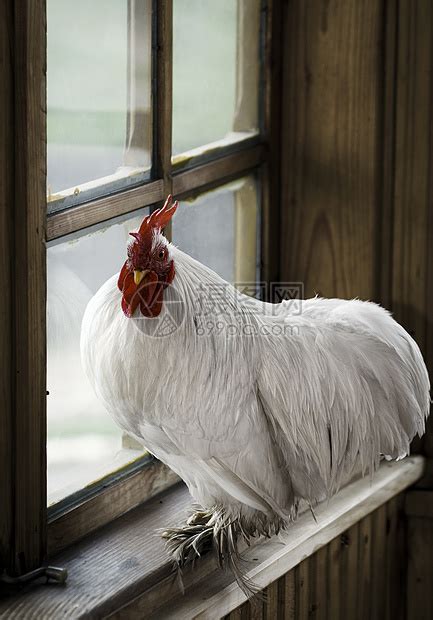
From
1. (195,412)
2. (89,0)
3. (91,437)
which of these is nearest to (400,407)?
(195,412)

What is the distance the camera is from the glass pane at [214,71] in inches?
70.3

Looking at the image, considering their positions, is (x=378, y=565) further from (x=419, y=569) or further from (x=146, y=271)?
(x=146, y=271)

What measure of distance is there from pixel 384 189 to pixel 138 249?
0.88 metres

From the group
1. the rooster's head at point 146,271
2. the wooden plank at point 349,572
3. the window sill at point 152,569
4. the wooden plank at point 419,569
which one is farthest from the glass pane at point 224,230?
the wooden plank at point 419,569

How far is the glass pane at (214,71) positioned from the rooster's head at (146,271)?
455mm

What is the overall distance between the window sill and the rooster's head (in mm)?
450

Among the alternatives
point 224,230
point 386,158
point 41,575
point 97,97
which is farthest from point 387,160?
point 41,575

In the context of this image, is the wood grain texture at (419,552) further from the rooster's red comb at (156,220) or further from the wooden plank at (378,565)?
the rooster's red comb at (156,220)

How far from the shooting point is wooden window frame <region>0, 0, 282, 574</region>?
1282 mm

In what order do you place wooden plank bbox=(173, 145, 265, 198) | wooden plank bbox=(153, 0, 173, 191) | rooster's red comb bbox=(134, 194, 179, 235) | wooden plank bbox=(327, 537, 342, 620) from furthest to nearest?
1. wooden plank bbox=(327, 537, 342, 620)
2. wooden plank bbox=(173, 145, 265, 198)
3. wooden plank bbox=(153, 0, 173, 191)
4. rooster's red comb bbox=(134, 194, 179, 235)

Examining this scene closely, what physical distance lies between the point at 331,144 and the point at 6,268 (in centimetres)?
101

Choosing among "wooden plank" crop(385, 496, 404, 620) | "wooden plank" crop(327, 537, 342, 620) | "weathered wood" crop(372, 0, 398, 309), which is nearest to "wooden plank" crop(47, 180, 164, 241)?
"weathered wood" crop(372, 0, 398, 309)

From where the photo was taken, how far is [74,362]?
1570mm

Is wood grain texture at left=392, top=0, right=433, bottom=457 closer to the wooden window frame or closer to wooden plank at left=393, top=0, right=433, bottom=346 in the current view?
wooden plank at left=393, top=0, right=433, bottom=346
